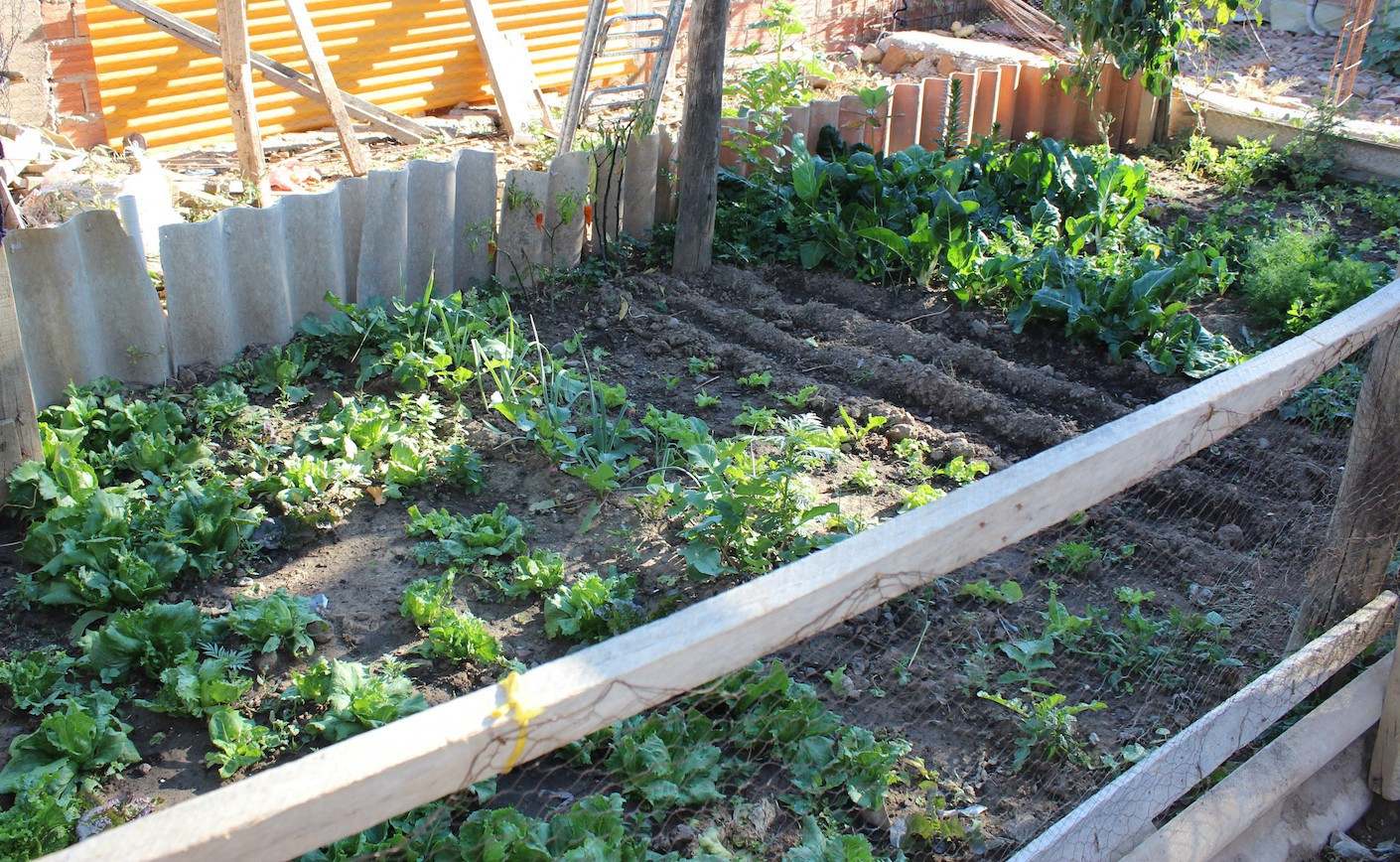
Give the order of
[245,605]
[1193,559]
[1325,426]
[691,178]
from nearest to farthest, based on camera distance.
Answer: [245,605], [1193,559], [1325,426], [691,178]

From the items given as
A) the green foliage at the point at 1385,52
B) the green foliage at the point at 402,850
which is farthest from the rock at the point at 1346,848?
the green foliage at the point at 1385,52

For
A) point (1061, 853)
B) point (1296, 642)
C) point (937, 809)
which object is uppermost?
point (1061, 853)

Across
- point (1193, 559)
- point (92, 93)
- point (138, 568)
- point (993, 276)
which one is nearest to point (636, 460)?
point (138, 568)

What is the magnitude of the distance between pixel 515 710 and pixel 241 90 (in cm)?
646

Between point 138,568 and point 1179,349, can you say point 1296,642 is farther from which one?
point 138,568

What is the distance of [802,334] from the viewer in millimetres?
5348

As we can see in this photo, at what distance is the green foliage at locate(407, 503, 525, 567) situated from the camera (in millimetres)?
3471

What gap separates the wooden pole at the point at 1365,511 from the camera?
253 cm

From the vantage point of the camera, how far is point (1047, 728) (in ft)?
9.20

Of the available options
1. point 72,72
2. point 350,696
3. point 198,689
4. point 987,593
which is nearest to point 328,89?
point 72,72

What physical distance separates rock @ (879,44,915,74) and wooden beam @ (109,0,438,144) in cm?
533

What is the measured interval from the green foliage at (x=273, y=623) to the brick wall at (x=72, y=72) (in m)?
5.80

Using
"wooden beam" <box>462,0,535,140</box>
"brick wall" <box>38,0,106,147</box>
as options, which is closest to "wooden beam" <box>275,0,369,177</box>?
"brick wall" <box>38,0,106,147</box>

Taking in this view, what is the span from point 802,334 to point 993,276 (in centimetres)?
106
